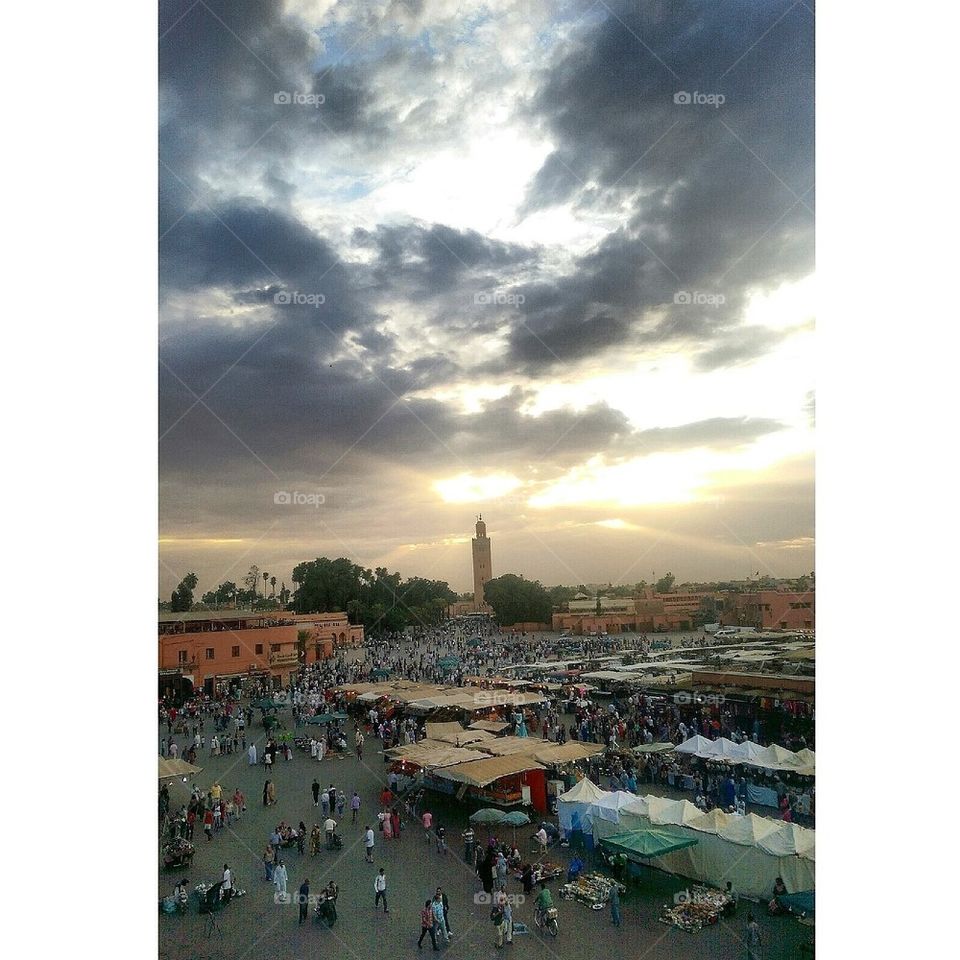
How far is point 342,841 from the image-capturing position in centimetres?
816

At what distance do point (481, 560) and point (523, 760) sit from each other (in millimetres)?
2408

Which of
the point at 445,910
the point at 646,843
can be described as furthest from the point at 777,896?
the point at 445,910

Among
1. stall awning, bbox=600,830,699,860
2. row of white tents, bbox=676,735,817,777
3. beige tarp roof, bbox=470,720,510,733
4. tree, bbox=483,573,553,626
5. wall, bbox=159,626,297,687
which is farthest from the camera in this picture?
tree, bbox=483,573,553,626

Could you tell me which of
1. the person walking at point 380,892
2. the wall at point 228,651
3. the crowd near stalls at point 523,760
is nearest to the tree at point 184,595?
the wall at point 228,651

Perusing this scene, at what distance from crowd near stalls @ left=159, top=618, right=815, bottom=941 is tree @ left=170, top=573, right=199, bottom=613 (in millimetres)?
1235

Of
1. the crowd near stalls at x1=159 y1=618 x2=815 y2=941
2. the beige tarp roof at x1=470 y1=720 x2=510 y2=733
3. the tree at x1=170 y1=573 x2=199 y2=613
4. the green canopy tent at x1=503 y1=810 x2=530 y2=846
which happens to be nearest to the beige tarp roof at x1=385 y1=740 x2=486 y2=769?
the crowd near stalls at x1=159 y1=618 x2=815 y2=941

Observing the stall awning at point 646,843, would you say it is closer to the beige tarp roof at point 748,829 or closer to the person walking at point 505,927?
the beige tarp roof at point 748,829

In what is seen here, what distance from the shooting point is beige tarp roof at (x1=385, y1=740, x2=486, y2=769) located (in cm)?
870

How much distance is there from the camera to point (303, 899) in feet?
25.0

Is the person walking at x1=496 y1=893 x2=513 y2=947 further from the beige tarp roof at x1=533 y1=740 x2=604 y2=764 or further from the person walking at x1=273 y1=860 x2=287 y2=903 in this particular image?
the person walking at x1=273 y1=860 x2=287 y2=903

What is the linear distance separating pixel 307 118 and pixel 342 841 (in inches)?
323

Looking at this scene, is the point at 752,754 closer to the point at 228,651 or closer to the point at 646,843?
the point at 646,843

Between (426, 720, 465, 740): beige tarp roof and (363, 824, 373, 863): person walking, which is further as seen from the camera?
(426, 720, 465, 740): beige tarp roof
